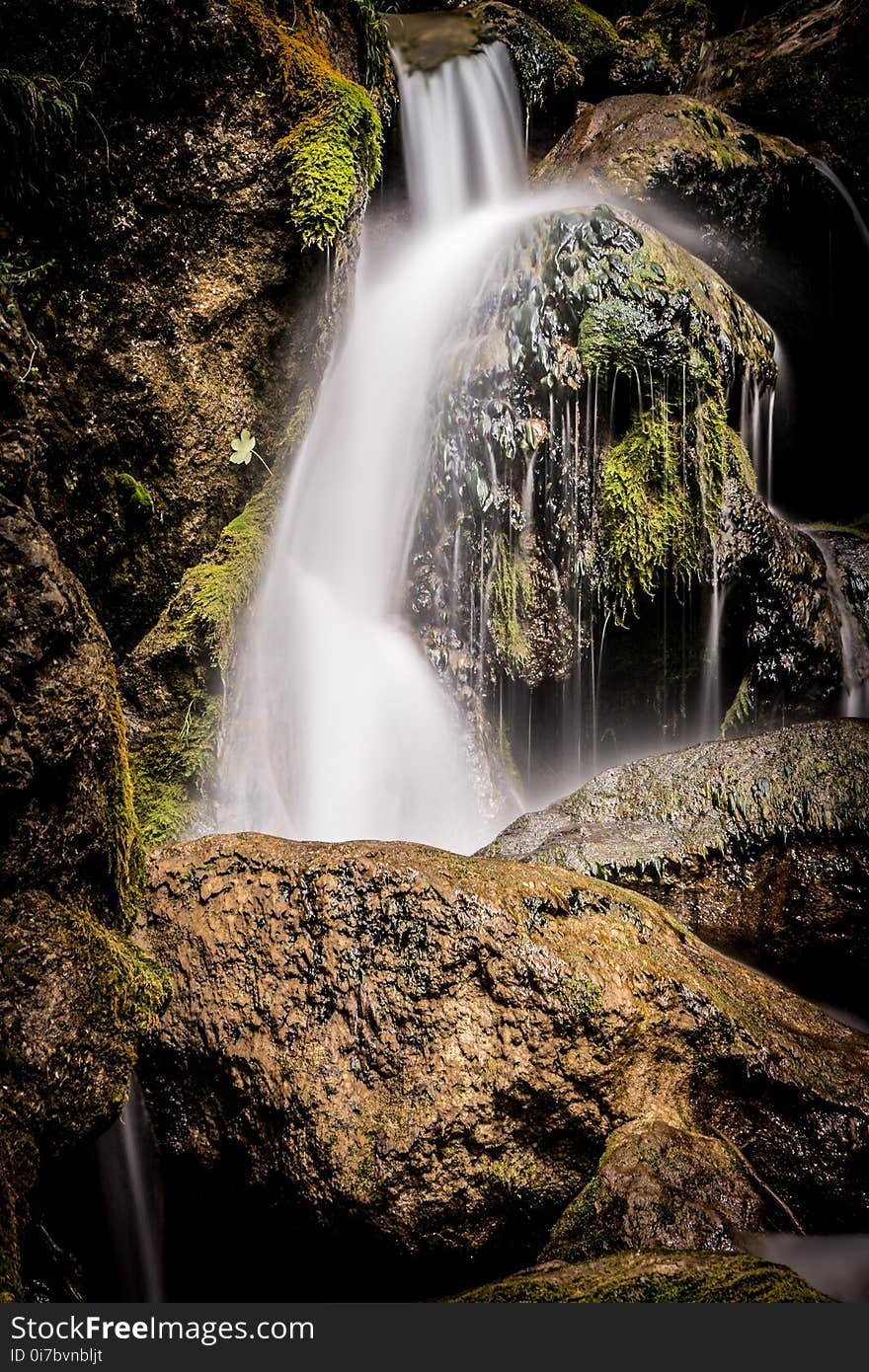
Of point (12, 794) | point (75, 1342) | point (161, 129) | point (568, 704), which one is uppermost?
point (161, 129)

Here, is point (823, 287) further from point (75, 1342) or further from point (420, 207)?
point (75, 1342)

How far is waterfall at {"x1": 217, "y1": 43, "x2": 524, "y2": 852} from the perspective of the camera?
207 inches

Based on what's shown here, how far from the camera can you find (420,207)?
803 cm

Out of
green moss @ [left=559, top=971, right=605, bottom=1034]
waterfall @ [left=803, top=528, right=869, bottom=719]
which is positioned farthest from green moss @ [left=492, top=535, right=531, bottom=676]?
green moss @ [left=559, top=971, right=605, bottom=1034]

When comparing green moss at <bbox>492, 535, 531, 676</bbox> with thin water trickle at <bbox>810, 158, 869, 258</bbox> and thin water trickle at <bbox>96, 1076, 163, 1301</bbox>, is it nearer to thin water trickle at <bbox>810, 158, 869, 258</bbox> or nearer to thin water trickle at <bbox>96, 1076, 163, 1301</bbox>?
thin water trickle at <bbox>96, 1076, 163, 1301</bbox>

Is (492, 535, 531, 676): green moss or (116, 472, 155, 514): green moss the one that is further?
(492, 535, 531, 676): green moss

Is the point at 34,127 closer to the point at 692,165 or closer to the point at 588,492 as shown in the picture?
the point at 588,492

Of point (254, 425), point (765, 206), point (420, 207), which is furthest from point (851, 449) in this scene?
point (254, 425)

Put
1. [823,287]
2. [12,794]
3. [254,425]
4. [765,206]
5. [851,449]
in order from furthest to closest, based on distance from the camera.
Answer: [851,449], [823,287], [765,206], [254,425], [12,794]

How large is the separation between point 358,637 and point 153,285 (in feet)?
7.94

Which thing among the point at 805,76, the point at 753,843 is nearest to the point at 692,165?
the point at 805,76

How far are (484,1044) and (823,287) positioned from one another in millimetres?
8509

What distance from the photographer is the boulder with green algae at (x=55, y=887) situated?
226cm

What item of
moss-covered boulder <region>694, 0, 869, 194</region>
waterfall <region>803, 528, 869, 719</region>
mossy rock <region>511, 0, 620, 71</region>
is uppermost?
mossy rock <region>511, 0, 620, 71</region>
